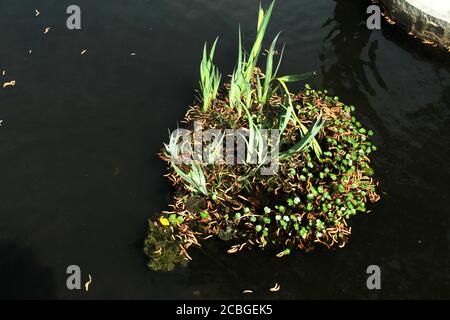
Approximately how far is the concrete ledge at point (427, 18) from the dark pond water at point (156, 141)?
0.26 m

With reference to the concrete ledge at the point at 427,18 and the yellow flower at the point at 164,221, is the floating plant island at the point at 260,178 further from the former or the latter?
the concrete ledge at the point at 427,18

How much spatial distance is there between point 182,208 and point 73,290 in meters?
1.29

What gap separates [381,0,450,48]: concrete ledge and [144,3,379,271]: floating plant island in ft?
7.56

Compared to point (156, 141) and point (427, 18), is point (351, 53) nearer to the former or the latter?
point (427, 18)

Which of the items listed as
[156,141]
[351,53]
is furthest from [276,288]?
[351,53]

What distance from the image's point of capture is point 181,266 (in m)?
4.04

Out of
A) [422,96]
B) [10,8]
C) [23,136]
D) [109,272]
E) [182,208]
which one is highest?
[10,8]

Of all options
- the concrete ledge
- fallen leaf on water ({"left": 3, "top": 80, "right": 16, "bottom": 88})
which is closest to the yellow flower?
fallen leaf on water ({"left": 3, "top": 80, "right": 16, "bottom": 88})

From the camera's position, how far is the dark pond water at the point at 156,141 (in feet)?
13.1

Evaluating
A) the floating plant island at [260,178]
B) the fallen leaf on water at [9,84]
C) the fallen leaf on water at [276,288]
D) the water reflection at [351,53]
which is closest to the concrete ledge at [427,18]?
the water reflection at [351,53]

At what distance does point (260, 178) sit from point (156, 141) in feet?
→ 4.60

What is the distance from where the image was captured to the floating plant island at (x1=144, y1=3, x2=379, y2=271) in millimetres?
4145
